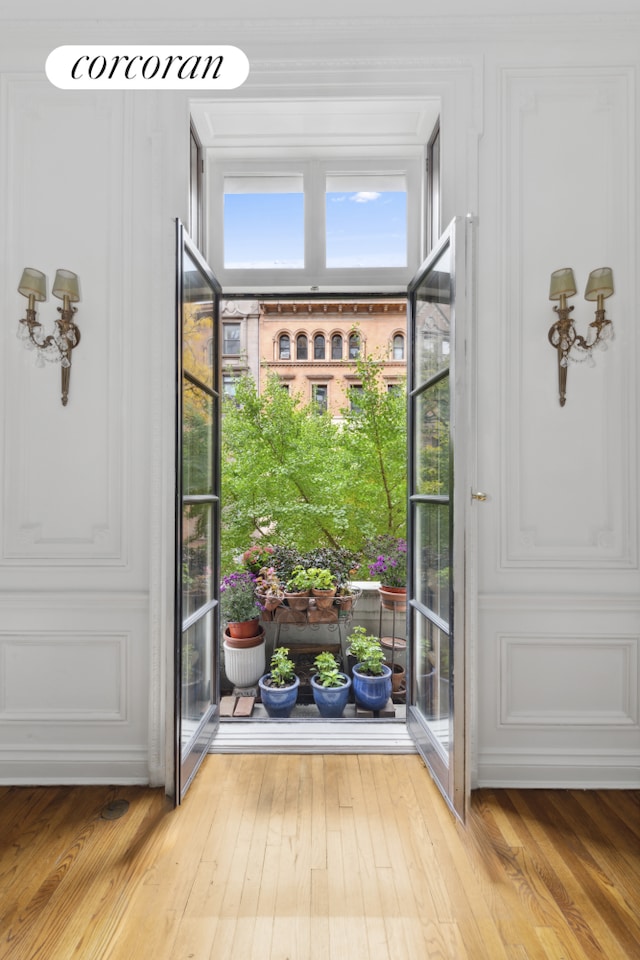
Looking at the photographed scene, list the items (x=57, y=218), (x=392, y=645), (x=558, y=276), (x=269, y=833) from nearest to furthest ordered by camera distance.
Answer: (x=269, y=833)
(x=558, y=276)
(x=57, y=218)
(x=392, y=645)

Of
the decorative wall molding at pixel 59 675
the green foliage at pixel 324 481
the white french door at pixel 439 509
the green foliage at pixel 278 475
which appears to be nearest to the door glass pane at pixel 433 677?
the white french door at pixel 439 509

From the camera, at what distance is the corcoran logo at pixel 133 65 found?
6.89 feet

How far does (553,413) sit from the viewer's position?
2.11 metres

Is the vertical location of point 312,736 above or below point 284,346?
below

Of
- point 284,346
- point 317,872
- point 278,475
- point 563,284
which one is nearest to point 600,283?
point 563,284

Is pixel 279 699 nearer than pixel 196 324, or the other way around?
pixel 196 324

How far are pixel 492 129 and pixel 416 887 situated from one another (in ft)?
8.80

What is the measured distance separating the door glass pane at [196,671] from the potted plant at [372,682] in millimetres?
914

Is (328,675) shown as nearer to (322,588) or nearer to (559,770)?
(322,588)

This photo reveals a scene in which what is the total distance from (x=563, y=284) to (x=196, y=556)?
178 centimetres

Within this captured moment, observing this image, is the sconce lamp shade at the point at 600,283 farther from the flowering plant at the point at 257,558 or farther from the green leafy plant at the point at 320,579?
the flowering plant at the point at 257,558

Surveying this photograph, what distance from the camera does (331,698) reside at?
9.36ft

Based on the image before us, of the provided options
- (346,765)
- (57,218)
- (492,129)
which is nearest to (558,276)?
(492,129)

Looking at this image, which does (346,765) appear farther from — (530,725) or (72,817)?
(72,817)
